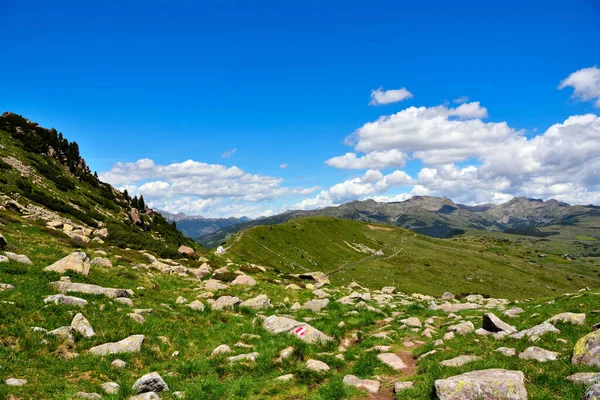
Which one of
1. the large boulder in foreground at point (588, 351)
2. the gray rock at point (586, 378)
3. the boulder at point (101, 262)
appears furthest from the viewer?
the boulder at point (101, 262)

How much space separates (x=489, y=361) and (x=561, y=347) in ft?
13.7

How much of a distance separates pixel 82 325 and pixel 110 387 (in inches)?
210

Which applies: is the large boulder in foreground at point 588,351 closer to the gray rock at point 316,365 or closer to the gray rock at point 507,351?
the gray rock at point 507,351

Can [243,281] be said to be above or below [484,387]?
below

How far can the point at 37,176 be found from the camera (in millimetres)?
65500

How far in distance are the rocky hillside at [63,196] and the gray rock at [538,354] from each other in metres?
38.3

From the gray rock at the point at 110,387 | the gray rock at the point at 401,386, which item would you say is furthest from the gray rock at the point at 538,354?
the gray rock at the point at 110,387

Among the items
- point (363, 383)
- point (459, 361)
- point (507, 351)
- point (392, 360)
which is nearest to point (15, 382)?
point (363, 383)

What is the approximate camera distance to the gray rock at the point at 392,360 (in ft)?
48.2

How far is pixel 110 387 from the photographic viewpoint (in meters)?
11.2

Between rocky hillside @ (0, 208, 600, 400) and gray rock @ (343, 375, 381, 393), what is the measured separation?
5cm

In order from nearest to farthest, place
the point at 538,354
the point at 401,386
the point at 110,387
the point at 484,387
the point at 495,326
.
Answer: the point at 484,387, the point at 110,387, the point at 401,386, the point at 538,354, the point at 495,326

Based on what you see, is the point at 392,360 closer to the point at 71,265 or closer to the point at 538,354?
the point at 538,354

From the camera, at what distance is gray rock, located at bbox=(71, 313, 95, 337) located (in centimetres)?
1483
